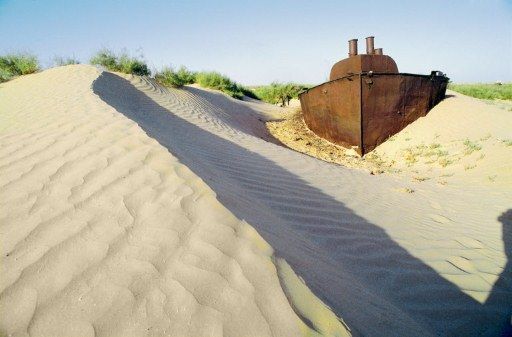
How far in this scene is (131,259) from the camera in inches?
63.8

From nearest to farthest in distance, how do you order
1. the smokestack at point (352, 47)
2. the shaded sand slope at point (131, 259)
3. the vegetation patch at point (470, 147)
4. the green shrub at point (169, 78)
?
the shaded sand slope at point (131, 259)
the vegetation patch at point (470, 147)
the smokestack at point (352, 47)
the green shrub at point (169, 78)

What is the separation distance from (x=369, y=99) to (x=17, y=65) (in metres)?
12.6

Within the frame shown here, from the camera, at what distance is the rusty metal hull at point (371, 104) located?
330 inches

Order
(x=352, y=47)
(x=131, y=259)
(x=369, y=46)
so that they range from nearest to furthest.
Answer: (x=131, y=259) → (x=352, y=47) → (x=369, y=46)

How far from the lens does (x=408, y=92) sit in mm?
8852

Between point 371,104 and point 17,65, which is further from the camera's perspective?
point 17,65

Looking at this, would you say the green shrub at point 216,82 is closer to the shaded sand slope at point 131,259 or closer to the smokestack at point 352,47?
the smokestack at point 352,47

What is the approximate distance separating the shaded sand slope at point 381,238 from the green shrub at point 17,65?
985 centimetres

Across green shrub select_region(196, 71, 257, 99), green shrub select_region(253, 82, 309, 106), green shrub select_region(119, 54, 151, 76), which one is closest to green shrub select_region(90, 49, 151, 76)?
green shrub select_region(119, 54, 151, 76)

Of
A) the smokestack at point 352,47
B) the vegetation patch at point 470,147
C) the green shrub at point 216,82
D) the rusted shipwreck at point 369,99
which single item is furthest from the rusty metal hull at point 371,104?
the green shrub at point 216,82

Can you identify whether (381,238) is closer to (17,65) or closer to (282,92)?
(17,65)

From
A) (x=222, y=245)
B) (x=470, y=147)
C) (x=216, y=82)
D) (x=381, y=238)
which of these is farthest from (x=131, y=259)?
(x=216, y=82)

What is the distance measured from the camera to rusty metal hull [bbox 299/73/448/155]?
838cm

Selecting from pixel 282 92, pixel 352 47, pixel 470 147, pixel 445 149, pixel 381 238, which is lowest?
pixel 445 149
